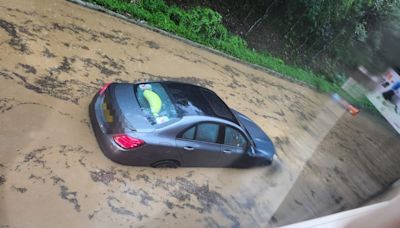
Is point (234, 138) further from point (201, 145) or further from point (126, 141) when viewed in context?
point (126, 141)

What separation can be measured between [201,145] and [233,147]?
0.31 meters

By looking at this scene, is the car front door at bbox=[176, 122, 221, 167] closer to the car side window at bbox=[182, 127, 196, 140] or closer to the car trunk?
the car side window at bbox=[182, 127, 196, 140]

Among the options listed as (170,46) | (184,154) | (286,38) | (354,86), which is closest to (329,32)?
(286,38)

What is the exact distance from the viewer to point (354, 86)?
3.88 metres

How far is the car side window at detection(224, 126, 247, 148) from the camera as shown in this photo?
3947 mm

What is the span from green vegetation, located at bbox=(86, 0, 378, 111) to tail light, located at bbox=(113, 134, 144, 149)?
5.15 feet

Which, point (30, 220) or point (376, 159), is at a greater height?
point (376, 159)

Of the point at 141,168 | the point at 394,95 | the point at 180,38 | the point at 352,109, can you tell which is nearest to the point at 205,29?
the point at 180,38

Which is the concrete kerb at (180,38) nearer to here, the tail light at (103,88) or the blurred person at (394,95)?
the blurred person at (394,95)

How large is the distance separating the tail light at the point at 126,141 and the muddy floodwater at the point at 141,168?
0.57 ft

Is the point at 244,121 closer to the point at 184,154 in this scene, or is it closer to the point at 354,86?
the point at 184,154

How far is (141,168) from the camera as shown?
3.50 meters

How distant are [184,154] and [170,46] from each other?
4.60ft

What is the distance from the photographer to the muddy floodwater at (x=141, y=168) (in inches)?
120
